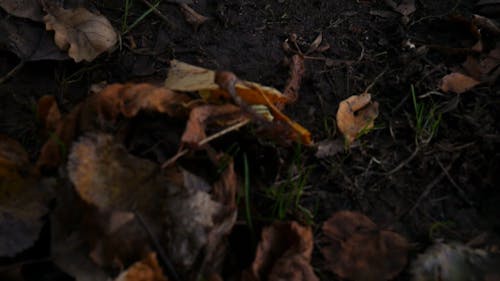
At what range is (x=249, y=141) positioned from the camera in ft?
5.39

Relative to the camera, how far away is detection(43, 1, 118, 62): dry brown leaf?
190 centimetres

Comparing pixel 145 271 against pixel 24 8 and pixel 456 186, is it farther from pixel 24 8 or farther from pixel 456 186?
pixel 24 8

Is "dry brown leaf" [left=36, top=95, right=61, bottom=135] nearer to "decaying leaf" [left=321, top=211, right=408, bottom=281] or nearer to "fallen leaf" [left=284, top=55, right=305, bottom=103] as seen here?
"fallen leaf" [left=284, top=55, right=305, bottom=103]

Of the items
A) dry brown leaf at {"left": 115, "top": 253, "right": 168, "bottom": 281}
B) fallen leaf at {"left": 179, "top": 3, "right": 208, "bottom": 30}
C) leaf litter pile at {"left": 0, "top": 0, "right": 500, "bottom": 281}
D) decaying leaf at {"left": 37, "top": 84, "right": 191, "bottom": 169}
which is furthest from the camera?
fallen leaf at {"left": 179, "top": 3, "right": 208, "bottom": 30}

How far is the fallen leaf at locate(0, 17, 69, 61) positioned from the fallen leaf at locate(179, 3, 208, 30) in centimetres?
46

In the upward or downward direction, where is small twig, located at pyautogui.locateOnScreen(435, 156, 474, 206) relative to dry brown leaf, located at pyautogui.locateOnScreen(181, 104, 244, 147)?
downward

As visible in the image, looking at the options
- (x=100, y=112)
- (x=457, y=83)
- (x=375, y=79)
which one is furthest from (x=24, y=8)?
(x=457, y=83)

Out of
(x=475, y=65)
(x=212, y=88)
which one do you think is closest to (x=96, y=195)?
(x=212, y=88)

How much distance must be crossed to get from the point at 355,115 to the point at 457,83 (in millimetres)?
367

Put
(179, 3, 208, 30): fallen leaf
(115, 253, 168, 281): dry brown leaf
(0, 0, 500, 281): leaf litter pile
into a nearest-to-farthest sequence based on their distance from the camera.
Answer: (115, 253, 168, 281): dry brown leaf
(0, 0, 500, 281): leaf litter pile
(179, 3, 208, 30): fallen leaf

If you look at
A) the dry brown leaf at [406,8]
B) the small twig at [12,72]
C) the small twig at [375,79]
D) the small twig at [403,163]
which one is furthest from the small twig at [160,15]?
the small twig at [403,163]

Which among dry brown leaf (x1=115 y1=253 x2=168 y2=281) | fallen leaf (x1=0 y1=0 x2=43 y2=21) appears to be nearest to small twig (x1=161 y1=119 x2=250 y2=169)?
dry brown leaf (x1=115 y1=253 x2=168 y2=281)

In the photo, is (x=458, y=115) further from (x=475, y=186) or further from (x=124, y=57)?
(x=124, y=57)

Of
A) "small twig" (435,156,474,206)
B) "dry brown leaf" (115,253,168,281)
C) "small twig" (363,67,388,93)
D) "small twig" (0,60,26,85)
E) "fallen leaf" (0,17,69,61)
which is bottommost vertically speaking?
"small twig" (435,156,474,206)
